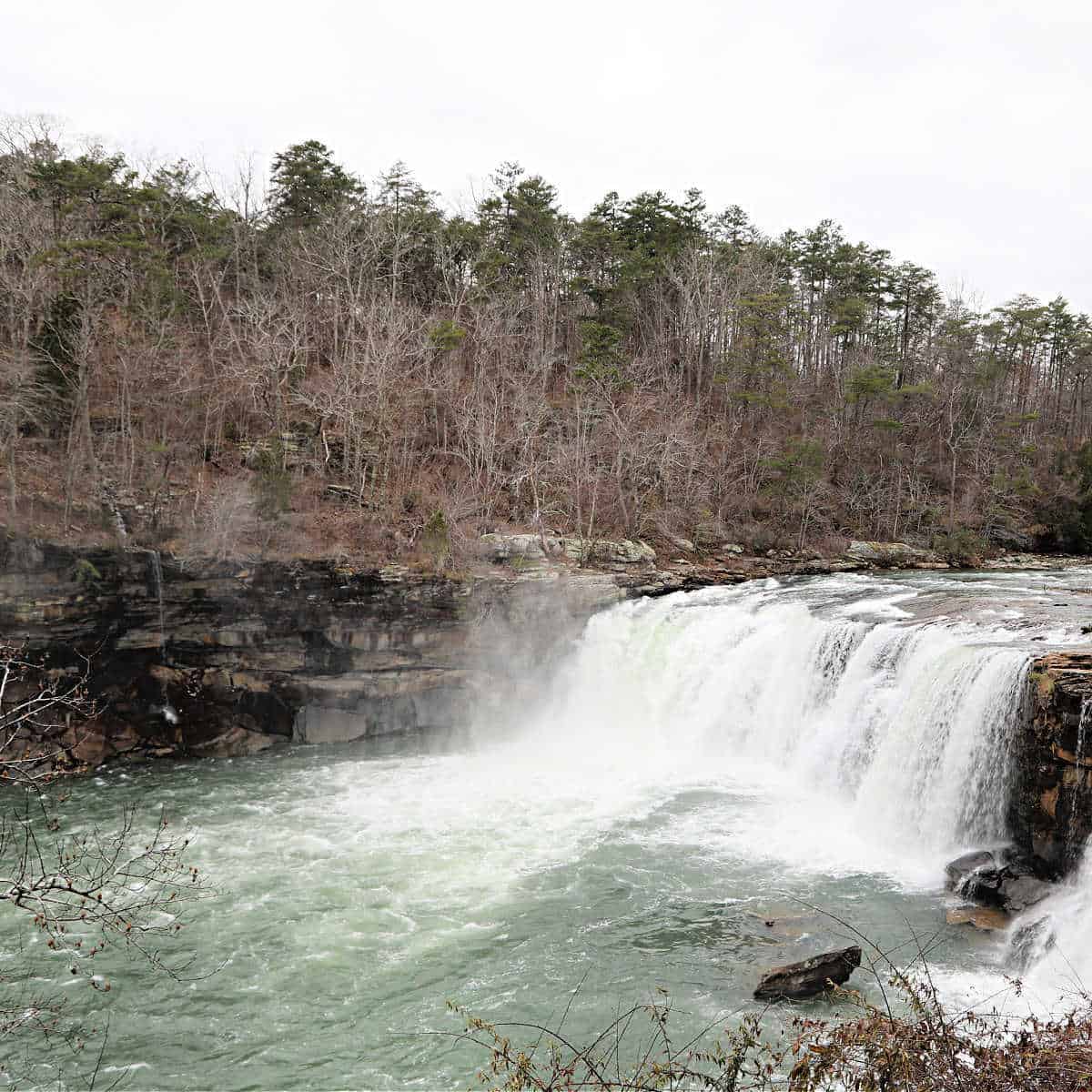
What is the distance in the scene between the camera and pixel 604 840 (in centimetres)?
1351

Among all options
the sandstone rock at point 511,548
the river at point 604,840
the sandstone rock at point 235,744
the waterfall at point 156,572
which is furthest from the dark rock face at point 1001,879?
the waterfall at point 156,572

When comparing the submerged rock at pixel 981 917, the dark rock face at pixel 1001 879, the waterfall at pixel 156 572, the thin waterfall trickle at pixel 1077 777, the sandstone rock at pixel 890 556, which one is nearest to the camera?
the submerged rock at pixel 981 917

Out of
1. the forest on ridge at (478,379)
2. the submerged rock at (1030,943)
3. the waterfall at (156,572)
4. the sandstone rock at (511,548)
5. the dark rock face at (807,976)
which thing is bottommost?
the dark rock face at (807,976)

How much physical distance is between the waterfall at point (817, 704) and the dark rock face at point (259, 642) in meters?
2.50

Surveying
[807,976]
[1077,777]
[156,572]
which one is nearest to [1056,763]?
[1077,777]

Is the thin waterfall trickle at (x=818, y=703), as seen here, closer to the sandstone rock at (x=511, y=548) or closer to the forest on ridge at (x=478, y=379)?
the sandstone rock at (x=511, y=548)

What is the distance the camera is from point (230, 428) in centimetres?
2697

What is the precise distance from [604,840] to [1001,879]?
572 centimetres

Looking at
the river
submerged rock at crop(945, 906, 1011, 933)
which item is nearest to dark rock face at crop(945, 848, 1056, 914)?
submerged rock at crop(945, 906, 1011, 933)

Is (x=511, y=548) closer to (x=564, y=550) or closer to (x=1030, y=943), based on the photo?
(x=564, y=550)

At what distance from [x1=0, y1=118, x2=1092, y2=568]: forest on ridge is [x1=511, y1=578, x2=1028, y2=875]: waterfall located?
545 cm

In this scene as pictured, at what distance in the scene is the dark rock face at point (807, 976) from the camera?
356 inches

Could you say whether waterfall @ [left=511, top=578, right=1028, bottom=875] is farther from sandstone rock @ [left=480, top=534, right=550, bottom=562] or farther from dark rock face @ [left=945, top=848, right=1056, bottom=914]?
sandstone rock @ [left=480, top=534, right=550, bottom=562]

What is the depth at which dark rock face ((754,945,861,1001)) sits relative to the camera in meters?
9.05
